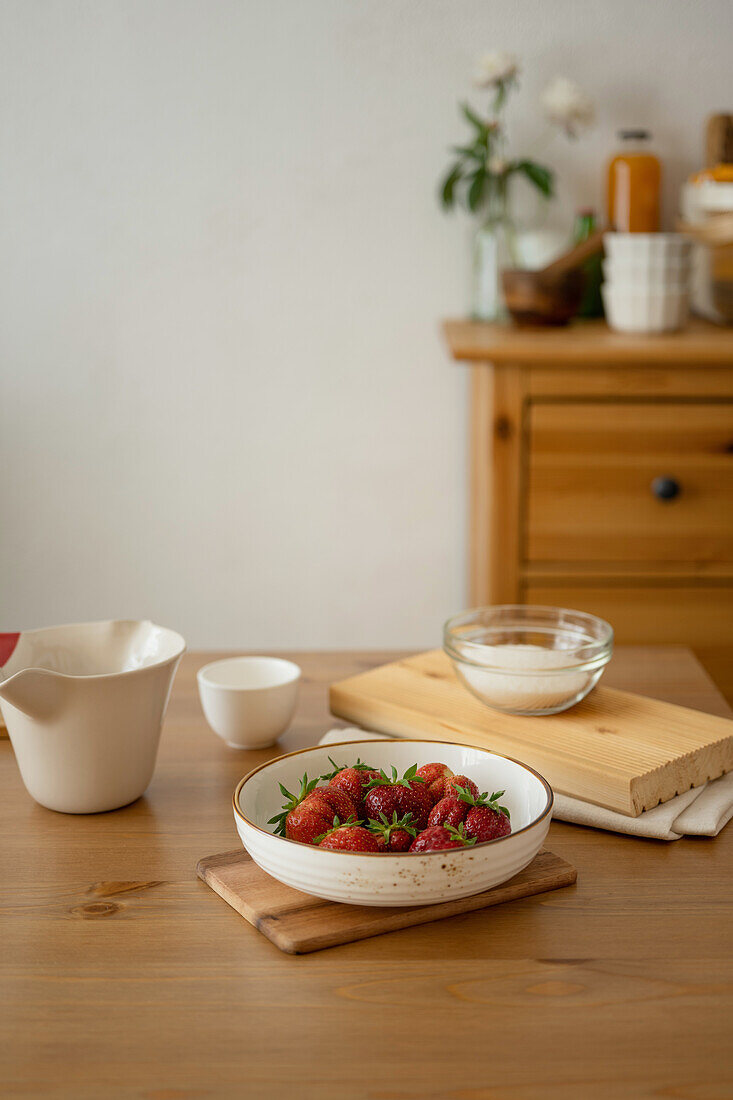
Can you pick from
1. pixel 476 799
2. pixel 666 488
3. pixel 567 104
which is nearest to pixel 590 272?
pixel 567 104

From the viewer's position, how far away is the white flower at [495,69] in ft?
7.07

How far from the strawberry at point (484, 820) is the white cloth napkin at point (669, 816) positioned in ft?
0.52

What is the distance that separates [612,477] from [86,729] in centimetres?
124

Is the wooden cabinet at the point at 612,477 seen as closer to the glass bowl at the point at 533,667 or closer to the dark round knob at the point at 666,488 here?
the dark round knob at the point at 666,488

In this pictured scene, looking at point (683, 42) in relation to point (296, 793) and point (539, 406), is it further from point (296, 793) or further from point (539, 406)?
point (296, 793)

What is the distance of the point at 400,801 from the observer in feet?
2.63

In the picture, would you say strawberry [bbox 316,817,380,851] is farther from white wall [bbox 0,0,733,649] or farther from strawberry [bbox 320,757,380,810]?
white wall [bbox 0,0,733,649]

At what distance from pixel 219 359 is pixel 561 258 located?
0.79m

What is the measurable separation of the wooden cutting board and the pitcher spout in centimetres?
35

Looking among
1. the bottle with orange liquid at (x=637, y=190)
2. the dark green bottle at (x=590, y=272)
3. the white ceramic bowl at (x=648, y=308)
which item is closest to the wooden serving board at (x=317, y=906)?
the white ceramic bowl at (x=648, y=308)

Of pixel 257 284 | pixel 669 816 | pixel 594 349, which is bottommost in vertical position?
pixel 669 816

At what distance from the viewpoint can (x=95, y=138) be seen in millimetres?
2322

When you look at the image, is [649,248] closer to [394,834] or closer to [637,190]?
[637,190]

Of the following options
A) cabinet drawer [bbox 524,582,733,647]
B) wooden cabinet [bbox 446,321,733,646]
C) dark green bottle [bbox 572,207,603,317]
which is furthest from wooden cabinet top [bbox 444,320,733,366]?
cabinet drawer [bbox 524,582,733,647]
